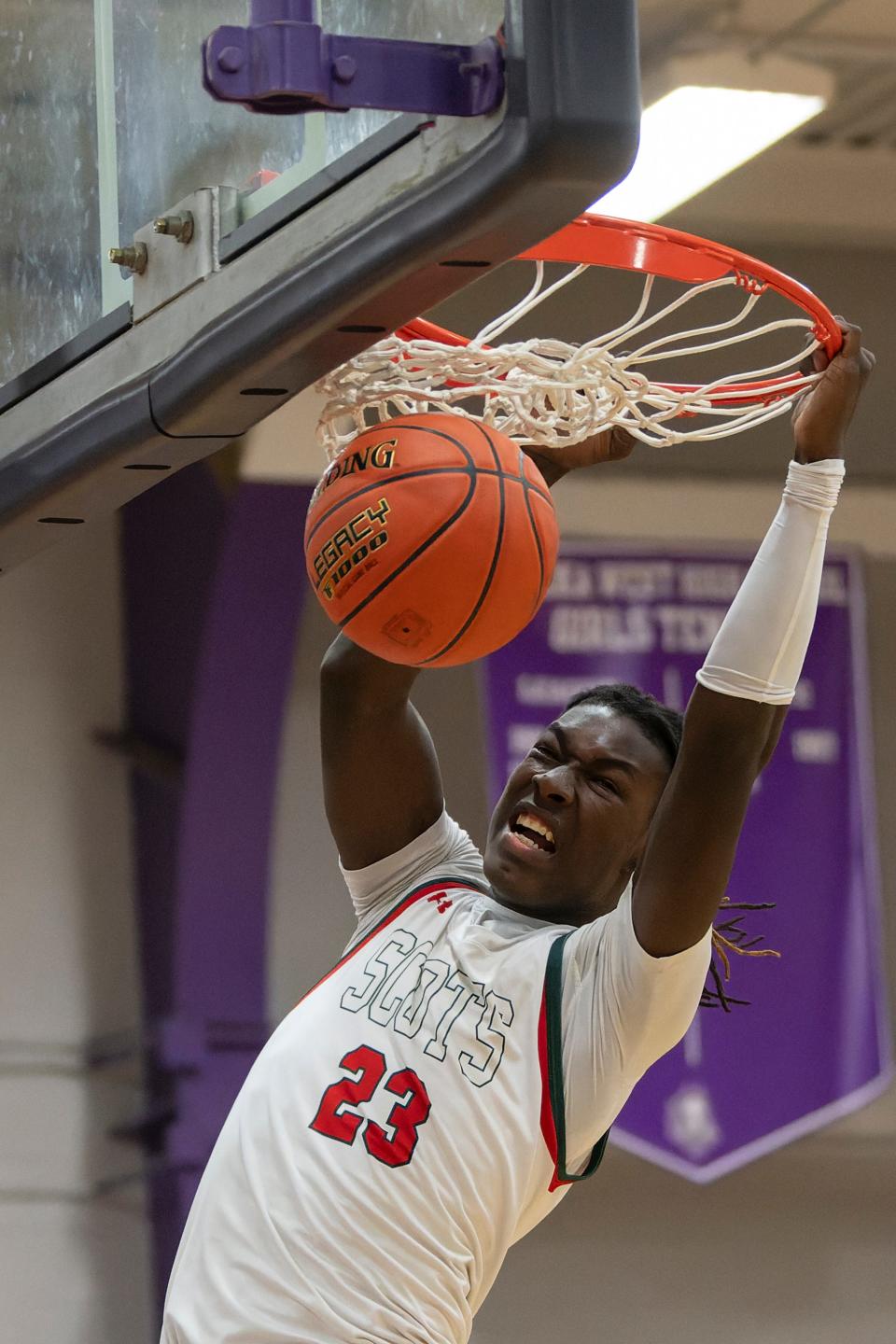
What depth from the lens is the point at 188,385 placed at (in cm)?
188

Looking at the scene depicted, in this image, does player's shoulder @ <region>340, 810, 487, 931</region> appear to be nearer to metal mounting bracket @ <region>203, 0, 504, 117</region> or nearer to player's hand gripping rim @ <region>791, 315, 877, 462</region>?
player's hand gripping rim @ <region>791, 315, 877, 462</region>

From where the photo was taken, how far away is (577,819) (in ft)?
8.48

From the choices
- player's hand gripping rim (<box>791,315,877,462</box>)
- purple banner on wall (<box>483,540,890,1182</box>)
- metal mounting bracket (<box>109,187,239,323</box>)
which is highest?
metal mounting bracket (<box>109,187,239,323</box>)

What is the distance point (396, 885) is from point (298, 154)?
1.24m

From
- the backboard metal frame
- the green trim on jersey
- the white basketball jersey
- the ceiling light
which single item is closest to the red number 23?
the white basketball jersey

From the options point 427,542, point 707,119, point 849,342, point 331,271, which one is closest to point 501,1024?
point 427,542

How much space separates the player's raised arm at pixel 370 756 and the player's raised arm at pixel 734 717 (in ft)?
1.83

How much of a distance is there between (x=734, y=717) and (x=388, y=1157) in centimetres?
75

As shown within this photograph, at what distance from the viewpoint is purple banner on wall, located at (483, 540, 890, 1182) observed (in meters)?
5.57

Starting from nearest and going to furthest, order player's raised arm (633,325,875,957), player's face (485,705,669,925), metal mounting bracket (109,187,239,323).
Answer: metal mounting bracket (109,187,239,323) → player's raised arm (633,325,875,957) → player's face (485,705,669,925)

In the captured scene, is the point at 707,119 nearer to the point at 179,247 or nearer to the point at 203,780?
the point at 203,780

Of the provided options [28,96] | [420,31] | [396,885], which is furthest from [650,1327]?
[420,31]

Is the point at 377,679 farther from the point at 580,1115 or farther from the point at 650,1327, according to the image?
the point at 650,1327

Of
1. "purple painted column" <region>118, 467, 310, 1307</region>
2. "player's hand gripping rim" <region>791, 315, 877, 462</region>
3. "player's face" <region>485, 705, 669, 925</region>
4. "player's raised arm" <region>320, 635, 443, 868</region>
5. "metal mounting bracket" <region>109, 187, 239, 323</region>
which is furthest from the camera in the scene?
"purple painted column" <region>118, 467, 310, 1307</region>
